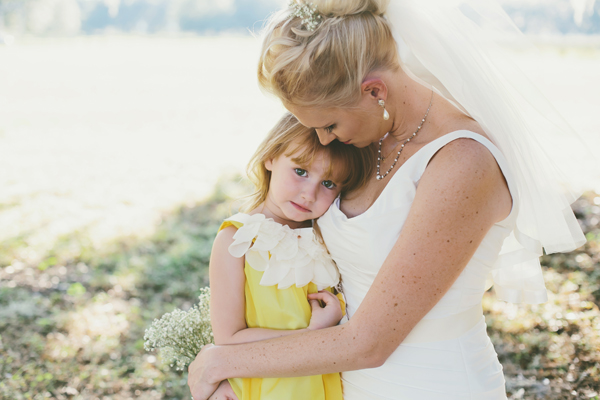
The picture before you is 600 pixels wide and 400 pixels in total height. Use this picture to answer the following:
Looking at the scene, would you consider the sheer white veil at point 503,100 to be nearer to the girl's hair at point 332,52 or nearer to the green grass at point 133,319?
the girl's hair at point 332,52

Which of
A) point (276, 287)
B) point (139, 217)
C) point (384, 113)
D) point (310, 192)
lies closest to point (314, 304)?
point (276, 287)

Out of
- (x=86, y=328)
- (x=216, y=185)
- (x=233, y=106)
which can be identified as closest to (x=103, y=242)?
(x=86, y=328)

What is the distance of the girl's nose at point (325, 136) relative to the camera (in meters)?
1.85

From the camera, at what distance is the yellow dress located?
1854 millimetres

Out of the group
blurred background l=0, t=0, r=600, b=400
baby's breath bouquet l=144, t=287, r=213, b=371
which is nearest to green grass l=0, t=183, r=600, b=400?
blurred background l=0, t=0, r=600, b=400

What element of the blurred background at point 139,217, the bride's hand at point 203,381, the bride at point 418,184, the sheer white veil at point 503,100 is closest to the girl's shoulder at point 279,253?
the bride at point 418,184

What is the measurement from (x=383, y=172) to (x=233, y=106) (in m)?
11.5

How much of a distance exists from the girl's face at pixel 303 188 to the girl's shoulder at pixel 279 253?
88 millimetres

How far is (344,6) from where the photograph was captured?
63.9 inches

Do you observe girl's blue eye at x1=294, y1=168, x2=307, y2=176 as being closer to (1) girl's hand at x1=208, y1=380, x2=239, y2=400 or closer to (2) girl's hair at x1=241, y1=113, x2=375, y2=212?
(2) girl's hair at x1=241, y1=113, x2=375, y2=212

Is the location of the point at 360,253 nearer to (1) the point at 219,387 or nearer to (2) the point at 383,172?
(2) the point at 383,172

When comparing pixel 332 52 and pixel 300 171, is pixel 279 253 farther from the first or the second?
pixel 332 52

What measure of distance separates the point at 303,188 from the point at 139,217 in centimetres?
480

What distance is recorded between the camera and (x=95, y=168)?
8.13m
